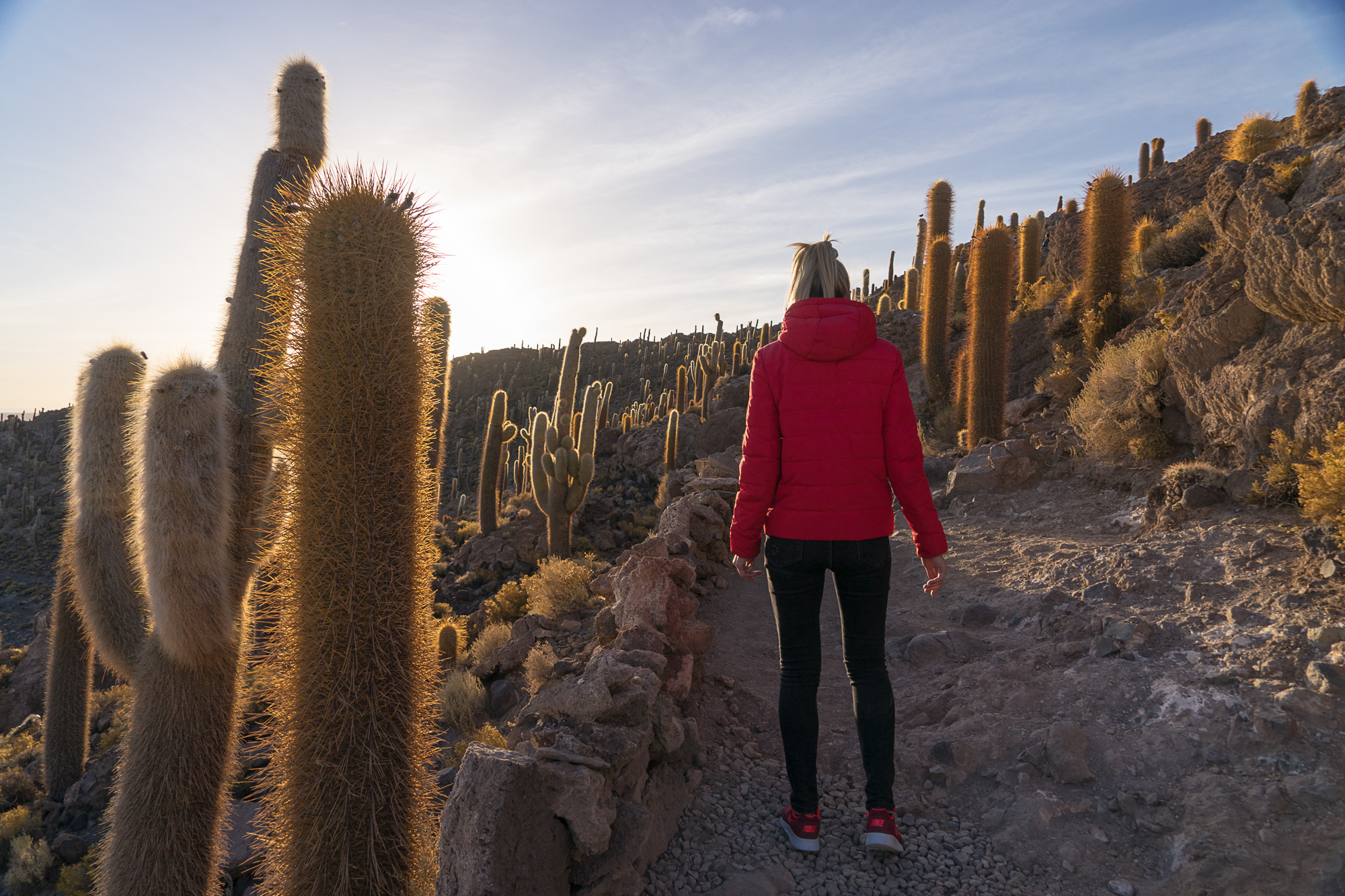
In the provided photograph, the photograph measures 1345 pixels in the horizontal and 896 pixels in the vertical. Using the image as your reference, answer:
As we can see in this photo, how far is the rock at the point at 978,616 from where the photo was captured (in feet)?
15.8

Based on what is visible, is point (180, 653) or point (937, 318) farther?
point (937, 318)

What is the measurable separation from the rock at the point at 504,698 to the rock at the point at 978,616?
4.02 metres

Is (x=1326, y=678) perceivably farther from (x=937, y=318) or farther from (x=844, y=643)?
(x=937, y=318)

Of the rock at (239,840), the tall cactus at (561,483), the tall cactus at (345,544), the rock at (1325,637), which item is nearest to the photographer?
the tall cactus at (345,544)

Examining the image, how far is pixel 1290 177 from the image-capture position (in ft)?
20.6

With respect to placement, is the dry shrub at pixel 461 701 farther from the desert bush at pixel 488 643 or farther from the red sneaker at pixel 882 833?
the red sneaker at pixel 882 833

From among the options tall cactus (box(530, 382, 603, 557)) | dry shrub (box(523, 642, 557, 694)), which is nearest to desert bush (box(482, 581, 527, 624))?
tall cactus (box(530, 382, 603, 557))

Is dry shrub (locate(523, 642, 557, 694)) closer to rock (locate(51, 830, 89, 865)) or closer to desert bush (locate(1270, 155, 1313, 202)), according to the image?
rock (locate(51, 830, 89, 865))

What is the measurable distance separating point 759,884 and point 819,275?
2.36 m

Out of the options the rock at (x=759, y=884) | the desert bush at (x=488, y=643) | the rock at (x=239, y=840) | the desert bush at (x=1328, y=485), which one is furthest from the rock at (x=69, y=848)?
the desert bush at (x=1328, y=485)

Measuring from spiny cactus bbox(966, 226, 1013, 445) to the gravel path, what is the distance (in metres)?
9.03

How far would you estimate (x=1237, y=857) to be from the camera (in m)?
2.26

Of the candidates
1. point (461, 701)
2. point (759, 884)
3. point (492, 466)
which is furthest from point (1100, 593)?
point (492, 466)

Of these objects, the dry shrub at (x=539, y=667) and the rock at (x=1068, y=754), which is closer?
the rock at (x=1068, y=754)
